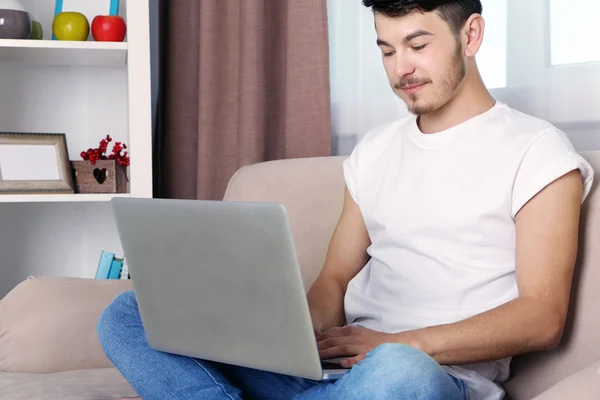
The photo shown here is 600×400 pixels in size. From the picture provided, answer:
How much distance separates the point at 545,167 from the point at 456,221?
178 millimetres

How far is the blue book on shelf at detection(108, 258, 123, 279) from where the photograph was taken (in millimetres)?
2252

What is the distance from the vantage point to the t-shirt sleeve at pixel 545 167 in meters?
1.27

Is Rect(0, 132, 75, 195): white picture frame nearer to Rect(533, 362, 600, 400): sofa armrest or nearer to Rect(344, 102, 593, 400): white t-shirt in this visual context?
Rect(344, 102, 593, 400): white t-shirt


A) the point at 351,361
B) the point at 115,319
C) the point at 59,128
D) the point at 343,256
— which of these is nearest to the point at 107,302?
the point at 115,319

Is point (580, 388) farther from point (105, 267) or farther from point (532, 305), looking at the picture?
point (105, 267)

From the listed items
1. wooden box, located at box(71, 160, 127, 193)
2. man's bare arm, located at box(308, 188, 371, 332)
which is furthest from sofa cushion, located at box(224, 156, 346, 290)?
wooden box, located at box(71, 160, 127, 193)

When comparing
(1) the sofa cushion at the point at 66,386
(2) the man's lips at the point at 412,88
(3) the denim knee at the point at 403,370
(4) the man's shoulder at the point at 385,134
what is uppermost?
(2) the man's lips at the point at 412,88

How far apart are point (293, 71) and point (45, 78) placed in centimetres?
83

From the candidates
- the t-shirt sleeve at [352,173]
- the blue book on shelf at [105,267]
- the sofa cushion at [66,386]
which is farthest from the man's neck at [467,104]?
the blue book on shelf at [105,267]

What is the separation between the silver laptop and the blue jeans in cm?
4

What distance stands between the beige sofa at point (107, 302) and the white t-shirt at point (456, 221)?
0.31ft

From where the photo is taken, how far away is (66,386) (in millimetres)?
1523

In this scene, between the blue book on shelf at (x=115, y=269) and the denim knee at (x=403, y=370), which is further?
the blue book on shelf at (x=115, y=269)

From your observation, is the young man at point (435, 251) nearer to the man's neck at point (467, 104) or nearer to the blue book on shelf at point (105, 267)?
the man's neck at point (467, 104)
